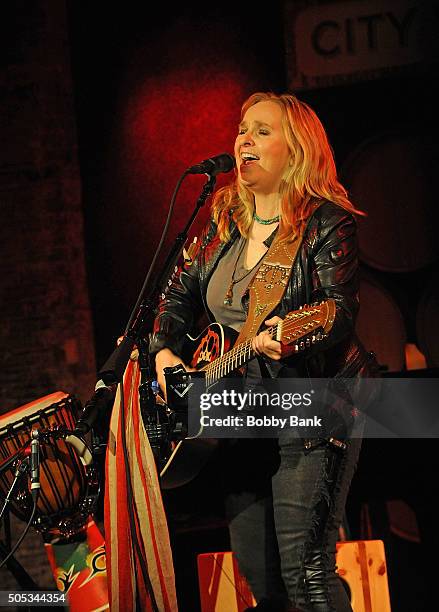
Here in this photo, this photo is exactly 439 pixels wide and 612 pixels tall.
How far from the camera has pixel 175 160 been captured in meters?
4.64

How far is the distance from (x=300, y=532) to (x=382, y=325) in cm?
203

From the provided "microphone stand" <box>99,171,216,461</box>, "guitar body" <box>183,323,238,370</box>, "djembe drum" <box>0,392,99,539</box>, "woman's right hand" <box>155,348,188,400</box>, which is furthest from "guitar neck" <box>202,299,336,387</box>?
"djembe drum" <box>0,392,99,539</box>

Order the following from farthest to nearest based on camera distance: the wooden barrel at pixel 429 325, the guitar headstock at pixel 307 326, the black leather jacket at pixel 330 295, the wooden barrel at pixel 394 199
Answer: the wooden barrel at pixel 394 199 < the wooden barrel at pixel 429 325 < the black leather jacket at pixel 330 295 < the guitar headstock at pixel 307 326

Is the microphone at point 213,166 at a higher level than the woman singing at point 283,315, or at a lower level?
higher

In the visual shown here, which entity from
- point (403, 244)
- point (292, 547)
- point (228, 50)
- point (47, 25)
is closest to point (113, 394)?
point (292, 547)

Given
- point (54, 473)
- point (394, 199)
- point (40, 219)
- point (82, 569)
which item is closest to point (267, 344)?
point (54, 473)

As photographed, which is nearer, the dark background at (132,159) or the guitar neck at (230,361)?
the guitar neck at (230,361)

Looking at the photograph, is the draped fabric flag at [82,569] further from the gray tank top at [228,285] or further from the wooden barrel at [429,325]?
the wooden barrel at [429,325]

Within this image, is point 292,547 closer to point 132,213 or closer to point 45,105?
point 132,213

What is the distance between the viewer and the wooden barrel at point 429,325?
415cm

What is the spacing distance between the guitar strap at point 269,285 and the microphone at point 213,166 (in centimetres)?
35

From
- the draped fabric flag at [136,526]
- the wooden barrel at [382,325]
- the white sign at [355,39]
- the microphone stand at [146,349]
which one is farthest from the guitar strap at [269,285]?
the white sign at [355,39]

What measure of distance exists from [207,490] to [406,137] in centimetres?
216

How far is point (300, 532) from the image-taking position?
7.71 feet
